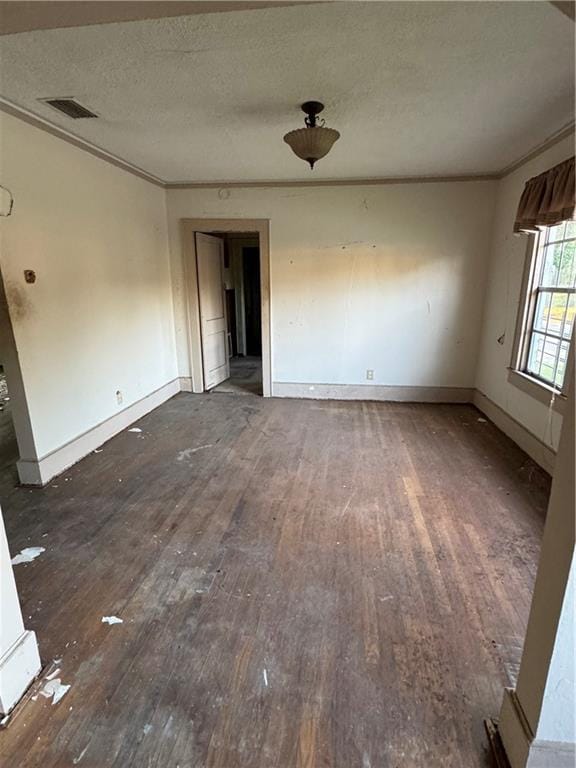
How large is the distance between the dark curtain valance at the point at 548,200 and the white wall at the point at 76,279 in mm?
3554

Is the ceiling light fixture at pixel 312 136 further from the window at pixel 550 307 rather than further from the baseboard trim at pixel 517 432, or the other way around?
the baseboard trim at pixel 517 432

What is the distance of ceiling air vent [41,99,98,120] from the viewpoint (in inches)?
95.2

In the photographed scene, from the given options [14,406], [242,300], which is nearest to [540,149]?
[14,406]

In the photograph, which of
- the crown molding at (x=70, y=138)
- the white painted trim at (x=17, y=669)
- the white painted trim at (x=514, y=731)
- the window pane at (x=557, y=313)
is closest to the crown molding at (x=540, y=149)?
the window pane at (x=557, y=313)

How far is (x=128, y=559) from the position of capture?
2.08 meters

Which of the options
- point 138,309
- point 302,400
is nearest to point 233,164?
point 138,309

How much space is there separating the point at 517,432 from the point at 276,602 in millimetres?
2782

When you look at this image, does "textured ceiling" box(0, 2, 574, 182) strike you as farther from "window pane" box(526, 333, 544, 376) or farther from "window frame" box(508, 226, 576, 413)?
"window pane" box(526, 333, 544, 376)

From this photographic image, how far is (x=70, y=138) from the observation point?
299cm

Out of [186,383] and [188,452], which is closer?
[188,452]

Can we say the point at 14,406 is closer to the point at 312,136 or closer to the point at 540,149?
the point at 312,136

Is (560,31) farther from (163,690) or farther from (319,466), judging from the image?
(163,690)

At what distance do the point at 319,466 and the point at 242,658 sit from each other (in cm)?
171

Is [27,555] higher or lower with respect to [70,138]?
lower
